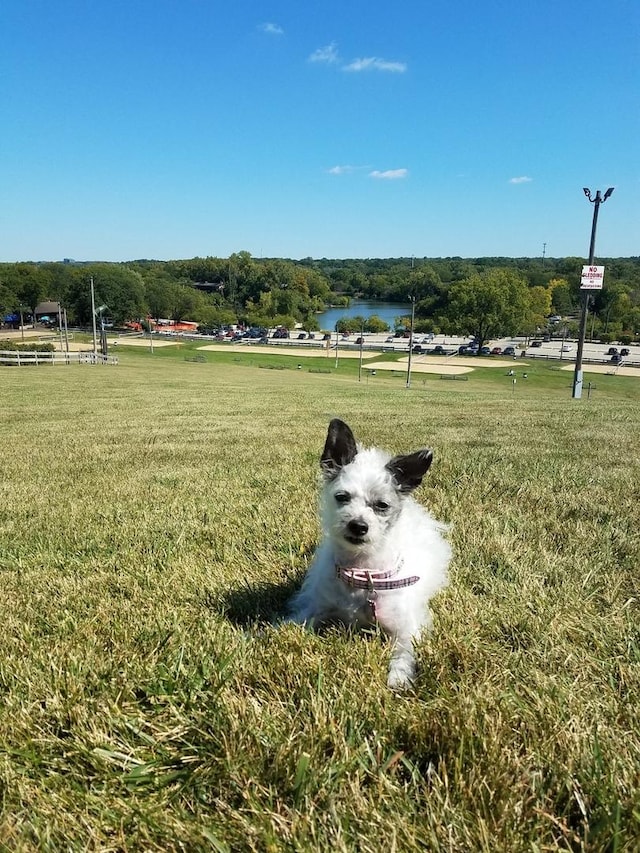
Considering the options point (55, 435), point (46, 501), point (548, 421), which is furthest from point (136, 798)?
point (548, 421)

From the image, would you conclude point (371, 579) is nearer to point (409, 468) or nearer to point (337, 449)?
point (409, 468)

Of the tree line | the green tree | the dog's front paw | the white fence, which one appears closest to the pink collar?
the dog's front paw

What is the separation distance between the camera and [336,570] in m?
3.00

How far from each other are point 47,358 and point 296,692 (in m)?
51.5

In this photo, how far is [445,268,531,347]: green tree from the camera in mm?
114875

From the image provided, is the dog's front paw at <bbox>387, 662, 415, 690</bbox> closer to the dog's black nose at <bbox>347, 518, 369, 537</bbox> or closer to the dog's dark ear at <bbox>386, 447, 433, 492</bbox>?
the dog's black nose at <bbox>347, 518, 369, 537</bbox>

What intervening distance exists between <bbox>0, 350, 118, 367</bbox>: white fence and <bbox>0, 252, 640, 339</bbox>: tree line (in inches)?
1519

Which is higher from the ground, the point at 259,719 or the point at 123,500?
the point at 259,719

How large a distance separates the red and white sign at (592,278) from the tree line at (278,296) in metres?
44.1

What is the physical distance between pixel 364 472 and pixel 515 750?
145 centimetres

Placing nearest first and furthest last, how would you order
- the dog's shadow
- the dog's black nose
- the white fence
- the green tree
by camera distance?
the dog's black nose < the dog's shadow < the white fence < the green tree

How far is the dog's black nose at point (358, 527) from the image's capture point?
9.23 feet

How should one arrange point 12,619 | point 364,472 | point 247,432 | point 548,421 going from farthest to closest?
point 548,421, point 247,432, point 12,619, point 364,472

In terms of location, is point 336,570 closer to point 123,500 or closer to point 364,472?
point 364,472
